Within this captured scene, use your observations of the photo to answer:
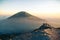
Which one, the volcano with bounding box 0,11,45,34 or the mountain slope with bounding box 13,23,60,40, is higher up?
the volcano with bounding box 0,11,45,34

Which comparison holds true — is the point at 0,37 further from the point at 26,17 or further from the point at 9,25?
the point at 26,17

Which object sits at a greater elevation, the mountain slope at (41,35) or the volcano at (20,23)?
the volcano at (20,23)

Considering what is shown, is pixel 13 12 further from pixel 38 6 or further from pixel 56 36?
pixel 56 36

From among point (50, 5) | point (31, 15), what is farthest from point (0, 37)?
point (50, 5)

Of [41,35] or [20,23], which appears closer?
[41,35]

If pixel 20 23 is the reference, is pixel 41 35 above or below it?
below

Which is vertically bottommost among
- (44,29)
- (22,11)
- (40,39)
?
(40,39)

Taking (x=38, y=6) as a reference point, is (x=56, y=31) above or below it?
below

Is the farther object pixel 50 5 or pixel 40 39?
pixel 50 5
